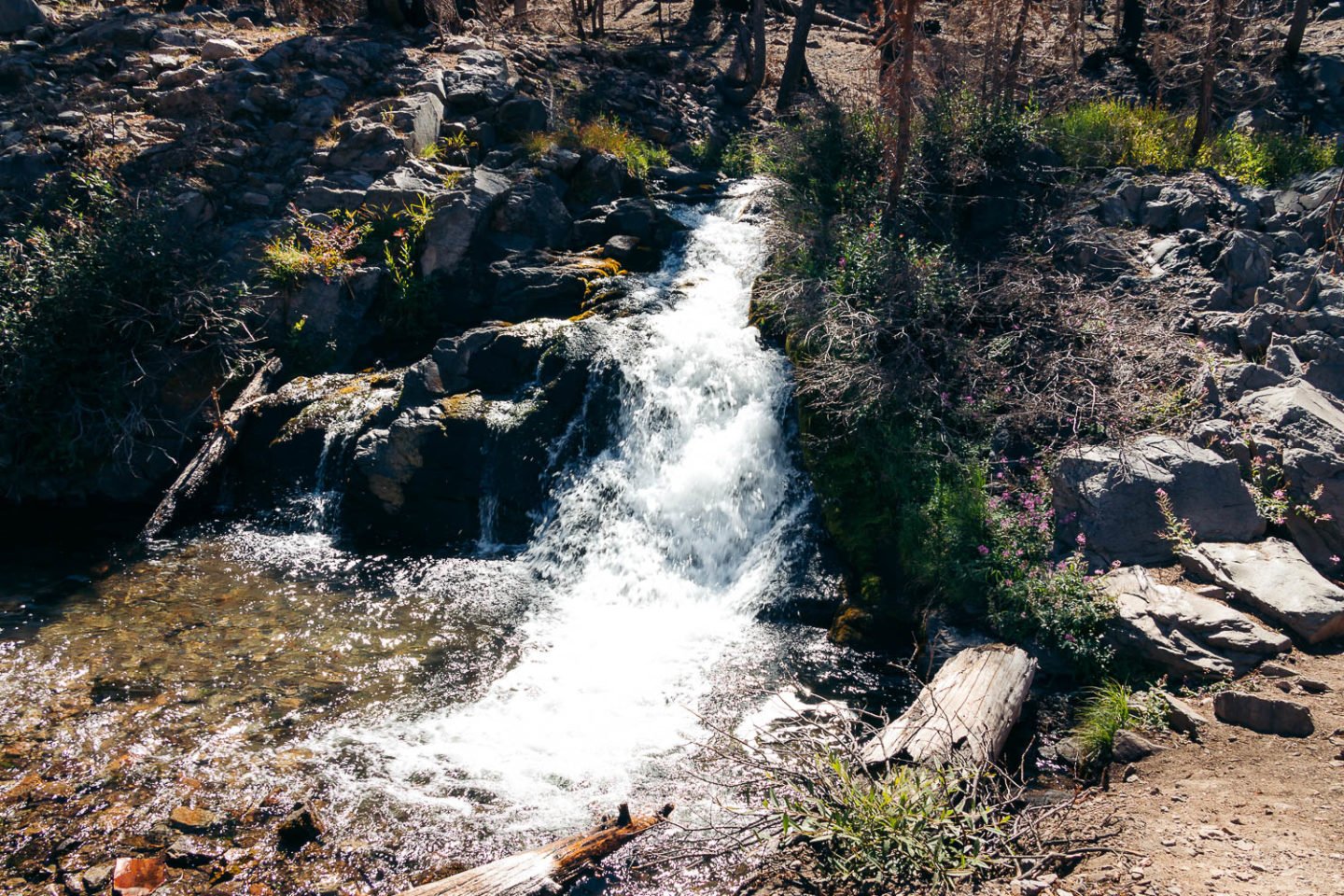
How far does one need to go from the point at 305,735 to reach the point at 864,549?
16.5 feet

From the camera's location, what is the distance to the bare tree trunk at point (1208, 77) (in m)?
8.97

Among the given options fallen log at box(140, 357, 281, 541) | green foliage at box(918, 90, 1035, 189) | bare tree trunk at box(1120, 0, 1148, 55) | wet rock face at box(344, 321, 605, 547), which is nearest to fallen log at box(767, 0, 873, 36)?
bare tree trunk at box(1120, 0, 1148, 55)

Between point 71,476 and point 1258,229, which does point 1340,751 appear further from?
point 71,476

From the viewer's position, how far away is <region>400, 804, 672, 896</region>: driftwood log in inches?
154

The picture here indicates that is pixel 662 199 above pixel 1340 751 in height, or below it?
above

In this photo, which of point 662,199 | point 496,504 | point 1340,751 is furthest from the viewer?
point 662,199

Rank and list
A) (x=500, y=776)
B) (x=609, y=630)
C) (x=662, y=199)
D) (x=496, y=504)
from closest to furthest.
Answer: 1. (x=500, y=776)
2. (x=609, y=630)
3. (x=496, y=504)
4. (x=662, y=199)

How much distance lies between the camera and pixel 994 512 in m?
6.35

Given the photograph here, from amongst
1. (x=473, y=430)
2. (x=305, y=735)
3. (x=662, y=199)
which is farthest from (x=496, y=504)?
(x=662, y=199)

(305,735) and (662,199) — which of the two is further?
(662,199)

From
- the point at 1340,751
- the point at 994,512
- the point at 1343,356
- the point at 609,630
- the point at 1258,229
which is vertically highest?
the point at 1258,229

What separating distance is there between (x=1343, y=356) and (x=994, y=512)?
3425 millimetres

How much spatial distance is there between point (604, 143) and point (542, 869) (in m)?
11.4

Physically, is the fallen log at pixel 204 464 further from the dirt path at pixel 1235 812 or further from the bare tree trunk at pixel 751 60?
the bare tree trunk at pixel 751 60
